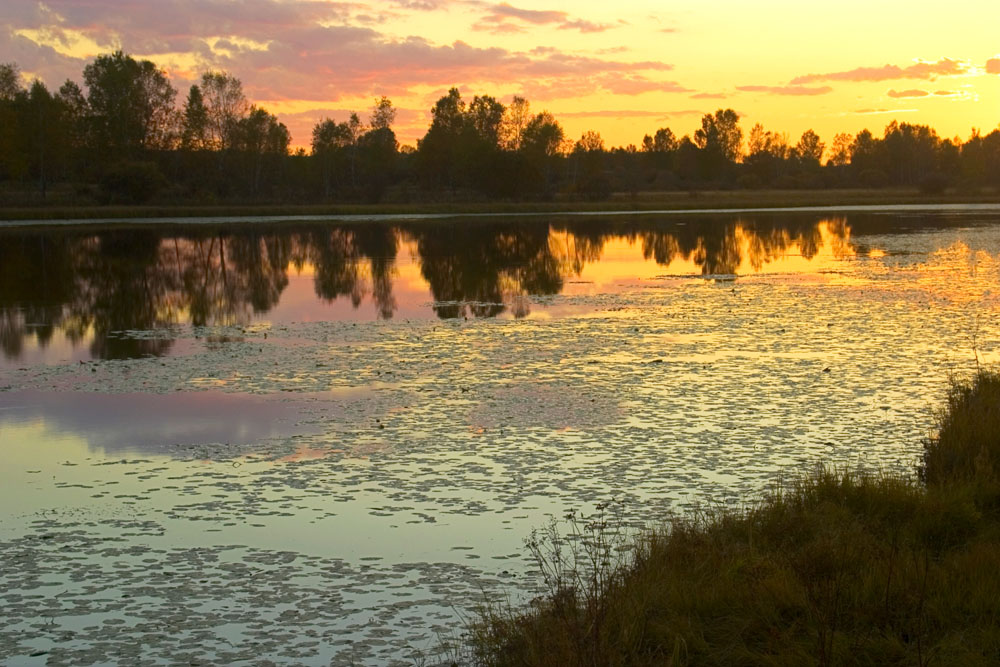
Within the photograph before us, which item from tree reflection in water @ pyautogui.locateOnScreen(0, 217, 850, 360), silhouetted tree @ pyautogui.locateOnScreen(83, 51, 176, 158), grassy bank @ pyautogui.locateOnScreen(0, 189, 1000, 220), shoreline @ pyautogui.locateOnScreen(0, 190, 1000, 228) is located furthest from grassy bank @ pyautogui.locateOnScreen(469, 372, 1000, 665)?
silhouetted tree @ pyautogui.locateOnScreen(83, 51, 176, 158)

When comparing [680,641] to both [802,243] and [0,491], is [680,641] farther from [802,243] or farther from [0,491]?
[802,243]

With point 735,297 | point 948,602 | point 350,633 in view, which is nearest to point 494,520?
point 350,633

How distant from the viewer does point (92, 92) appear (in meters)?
113

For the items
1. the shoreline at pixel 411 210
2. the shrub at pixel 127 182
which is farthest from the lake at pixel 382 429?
the shrub at pixel 127 182

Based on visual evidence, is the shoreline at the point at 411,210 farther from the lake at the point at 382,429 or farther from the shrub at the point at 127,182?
the lake at the point at 382,429

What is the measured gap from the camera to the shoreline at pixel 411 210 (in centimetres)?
8075

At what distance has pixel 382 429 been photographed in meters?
13.3

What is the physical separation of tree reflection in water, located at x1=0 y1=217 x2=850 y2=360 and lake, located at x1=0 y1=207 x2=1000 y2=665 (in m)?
0.29

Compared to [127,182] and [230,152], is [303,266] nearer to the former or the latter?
[127,182]

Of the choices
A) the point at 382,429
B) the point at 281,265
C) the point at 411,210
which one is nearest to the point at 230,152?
the point at 411,210

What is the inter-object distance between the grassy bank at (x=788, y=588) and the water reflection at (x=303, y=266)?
14.4 meters

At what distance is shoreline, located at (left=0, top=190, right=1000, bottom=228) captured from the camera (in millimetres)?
80750

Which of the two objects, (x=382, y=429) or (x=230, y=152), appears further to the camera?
(x=230, y=152)

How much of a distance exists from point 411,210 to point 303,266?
57.8 m
